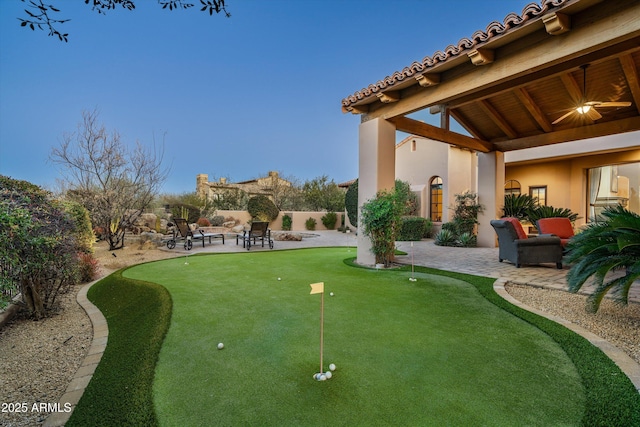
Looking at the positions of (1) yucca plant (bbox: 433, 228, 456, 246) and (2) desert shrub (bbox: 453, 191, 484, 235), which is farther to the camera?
(1) yucca plant (bbox: 433, 228, 456, 246)

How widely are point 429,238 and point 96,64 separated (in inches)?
650

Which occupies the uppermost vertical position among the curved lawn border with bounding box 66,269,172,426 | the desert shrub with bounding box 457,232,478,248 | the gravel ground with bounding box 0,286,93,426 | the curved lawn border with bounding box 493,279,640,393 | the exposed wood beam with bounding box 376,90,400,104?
the exposed wood beam with bounding box 376,90,400,104

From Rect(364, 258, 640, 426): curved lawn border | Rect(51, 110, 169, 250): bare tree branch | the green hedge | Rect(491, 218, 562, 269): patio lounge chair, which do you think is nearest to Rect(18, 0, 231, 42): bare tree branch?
Rect(364, 258, 640, 426): curved lawn border

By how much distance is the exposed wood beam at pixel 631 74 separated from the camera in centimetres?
589

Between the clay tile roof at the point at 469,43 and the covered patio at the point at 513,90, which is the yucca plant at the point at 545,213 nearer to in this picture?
the covered patio at the point at 513,90

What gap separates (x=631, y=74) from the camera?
6203mm

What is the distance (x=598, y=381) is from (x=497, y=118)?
8.56 m

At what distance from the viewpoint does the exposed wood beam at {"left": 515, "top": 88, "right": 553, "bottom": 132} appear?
7.50 metres

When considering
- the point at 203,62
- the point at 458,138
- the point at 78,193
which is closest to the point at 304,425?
the point at 458,138

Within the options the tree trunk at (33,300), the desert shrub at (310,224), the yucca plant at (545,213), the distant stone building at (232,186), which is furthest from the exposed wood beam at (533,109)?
the distant stone building at (232,186)

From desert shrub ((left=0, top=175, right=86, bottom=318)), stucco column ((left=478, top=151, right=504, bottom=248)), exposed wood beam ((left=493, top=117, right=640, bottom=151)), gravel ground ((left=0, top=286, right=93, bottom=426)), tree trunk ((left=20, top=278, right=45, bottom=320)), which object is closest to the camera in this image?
gravel ground ((left=0, top=286, right=93, bottom=426))

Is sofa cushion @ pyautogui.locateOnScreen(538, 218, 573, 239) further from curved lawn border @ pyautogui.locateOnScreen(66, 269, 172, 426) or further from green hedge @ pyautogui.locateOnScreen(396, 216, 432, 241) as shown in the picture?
curved lawn border @ pyautogui.locateOnScreen(66, 269, 172, 426)

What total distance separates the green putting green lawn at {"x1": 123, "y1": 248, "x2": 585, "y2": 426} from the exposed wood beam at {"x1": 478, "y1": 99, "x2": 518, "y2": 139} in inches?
244

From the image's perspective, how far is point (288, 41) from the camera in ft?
56.1
